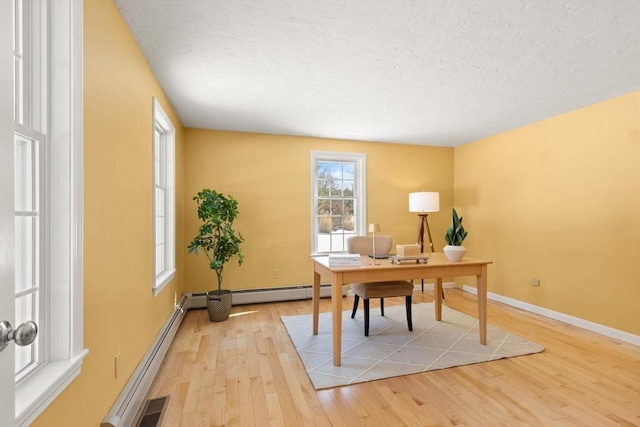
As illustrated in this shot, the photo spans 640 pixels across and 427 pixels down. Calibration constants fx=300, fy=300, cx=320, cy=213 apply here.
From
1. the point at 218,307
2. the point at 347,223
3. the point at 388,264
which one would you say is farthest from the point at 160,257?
the point at 347,223

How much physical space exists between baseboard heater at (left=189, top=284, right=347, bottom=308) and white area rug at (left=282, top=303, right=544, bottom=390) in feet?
2.42

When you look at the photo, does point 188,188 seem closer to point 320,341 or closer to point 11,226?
point 320,341

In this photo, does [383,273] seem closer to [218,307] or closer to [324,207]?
[218,307]

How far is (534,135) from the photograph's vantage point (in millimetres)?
3889

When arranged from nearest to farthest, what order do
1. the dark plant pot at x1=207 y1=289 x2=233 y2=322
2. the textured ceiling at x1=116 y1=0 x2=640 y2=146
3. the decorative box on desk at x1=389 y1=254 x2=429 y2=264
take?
the textured ceiling at x1=116 y1=0 x2=640 y2=146 → the decorative box on desk at x1=389 y1=254 x2=429 y2=264 → the dark plant pot at x1=207 y1=289 x2=233 y2=322

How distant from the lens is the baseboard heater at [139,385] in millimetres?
1606

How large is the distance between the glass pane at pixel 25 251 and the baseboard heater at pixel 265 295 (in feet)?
10.0

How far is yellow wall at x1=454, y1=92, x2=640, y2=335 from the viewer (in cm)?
299

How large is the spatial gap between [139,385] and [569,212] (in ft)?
14.8

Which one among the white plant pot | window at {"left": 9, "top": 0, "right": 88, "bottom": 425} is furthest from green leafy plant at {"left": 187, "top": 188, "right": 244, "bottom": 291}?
the white plant pot

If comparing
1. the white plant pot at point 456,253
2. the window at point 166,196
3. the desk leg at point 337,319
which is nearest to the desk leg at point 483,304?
the white plant pot at point 456,253

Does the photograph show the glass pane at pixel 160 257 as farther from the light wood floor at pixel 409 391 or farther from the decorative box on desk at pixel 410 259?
the decorative box on desk at pixel 410 259

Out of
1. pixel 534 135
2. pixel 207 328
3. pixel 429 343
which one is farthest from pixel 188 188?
pixel 534 135

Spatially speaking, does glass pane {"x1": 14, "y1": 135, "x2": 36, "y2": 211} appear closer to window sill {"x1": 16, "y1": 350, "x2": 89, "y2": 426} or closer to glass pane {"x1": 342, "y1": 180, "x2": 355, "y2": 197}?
window sill {"x1": 16, "y1": 350, "x2": 89, "y2": 426}
